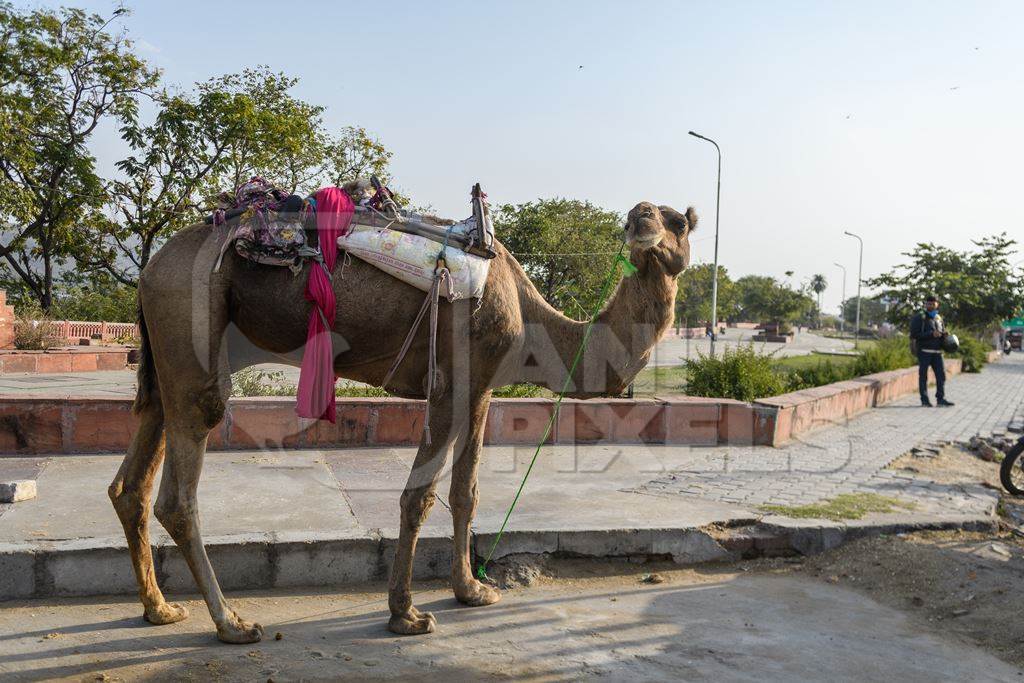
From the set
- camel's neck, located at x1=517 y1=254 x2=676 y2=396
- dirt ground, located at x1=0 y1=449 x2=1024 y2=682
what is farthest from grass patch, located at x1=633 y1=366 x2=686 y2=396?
camel's neck, located at x1=517 y1=254 x2=676 y2=396

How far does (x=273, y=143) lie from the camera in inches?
930

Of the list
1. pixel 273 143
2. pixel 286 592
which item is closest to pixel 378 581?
pixel 286 592

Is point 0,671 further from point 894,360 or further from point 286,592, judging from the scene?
point 894,360

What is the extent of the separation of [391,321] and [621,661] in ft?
6.35

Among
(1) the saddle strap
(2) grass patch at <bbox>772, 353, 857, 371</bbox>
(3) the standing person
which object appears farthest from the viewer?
(2) grass patch at <bbox>772, 353, 857, 371</bbox>

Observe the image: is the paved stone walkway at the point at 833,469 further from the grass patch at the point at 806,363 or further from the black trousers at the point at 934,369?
the grass patch at the point at 806,363

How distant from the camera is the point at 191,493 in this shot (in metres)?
4.02

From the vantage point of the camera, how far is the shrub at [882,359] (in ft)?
64.2

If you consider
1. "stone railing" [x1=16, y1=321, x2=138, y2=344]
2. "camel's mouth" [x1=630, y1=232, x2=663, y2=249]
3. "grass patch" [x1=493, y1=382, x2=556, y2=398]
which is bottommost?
"grass patch" [x1=493, y1=382, x2=556, y2=398]

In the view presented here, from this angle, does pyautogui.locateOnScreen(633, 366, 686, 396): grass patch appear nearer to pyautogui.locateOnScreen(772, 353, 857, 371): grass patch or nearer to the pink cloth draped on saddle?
pyautogui.locateOnScreen(772, 353, 857, 371): grass patch

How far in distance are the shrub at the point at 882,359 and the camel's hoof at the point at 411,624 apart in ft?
53.7

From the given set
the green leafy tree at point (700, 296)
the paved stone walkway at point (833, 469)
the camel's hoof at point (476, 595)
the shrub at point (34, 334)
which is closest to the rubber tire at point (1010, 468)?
the paved stone walkway at point (833, 469)

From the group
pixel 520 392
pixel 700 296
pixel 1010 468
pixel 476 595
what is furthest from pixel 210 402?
pixel 700 296

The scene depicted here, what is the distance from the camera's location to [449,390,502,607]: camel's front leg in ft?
15.4
